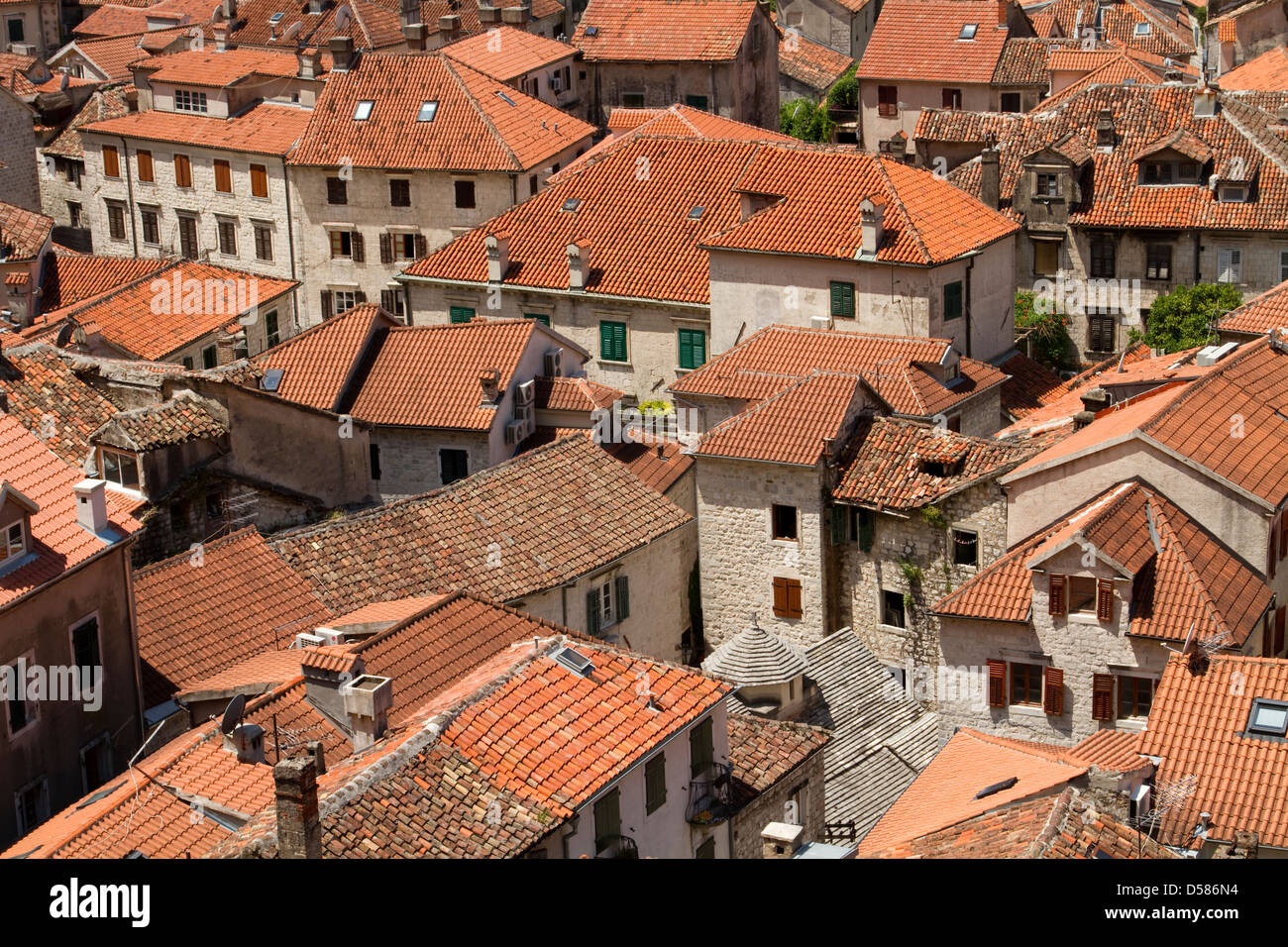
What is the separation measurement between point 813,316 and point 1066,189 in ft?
50.7

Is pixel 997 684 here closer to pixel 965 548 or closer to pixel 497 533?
pixel 965 548

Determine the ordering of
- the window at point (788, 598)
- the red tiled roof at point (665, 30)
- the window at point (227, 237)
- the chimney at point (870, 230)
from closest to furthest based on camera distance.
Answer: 1. the window at point (788, 598)
2. the chimney at point (870, 230)
3. the window at point (227, 237)
4. the red tiled roof at point (665, 30)

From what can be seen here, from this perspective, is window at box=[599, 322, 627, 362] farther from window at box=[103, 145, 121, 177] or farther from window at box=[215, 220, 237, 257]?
window at box=[103, 145, 121, 177]

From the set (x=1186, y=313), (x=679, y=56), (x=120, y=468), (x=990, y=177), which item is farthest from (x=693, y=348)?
(x=679, y=56)

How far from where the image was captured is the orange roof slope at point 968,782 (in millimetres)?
29922

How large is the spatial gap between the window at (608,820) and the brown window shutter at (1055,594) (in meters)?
16.0

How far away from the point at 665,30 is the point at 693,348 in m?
32.6

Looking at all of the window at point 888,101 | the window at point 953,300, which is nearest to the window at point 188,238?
the window at point 888,101

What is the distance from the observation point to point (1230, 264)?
6844cm

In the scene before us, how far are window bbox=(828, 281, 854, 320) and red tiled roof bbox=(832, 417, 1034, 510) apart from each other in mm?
10598

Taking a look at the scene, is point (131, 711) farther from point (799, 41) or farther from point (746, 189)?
point (799, 41)

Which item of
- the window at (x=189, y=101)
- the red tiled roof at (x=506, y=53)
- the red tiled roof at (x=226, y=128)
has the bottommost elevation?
the red tiled roof at (x=226, y=128)

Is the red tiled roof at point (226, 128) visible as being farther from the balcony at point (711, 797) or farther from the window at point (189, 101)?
the balcony at point (711, 797)
